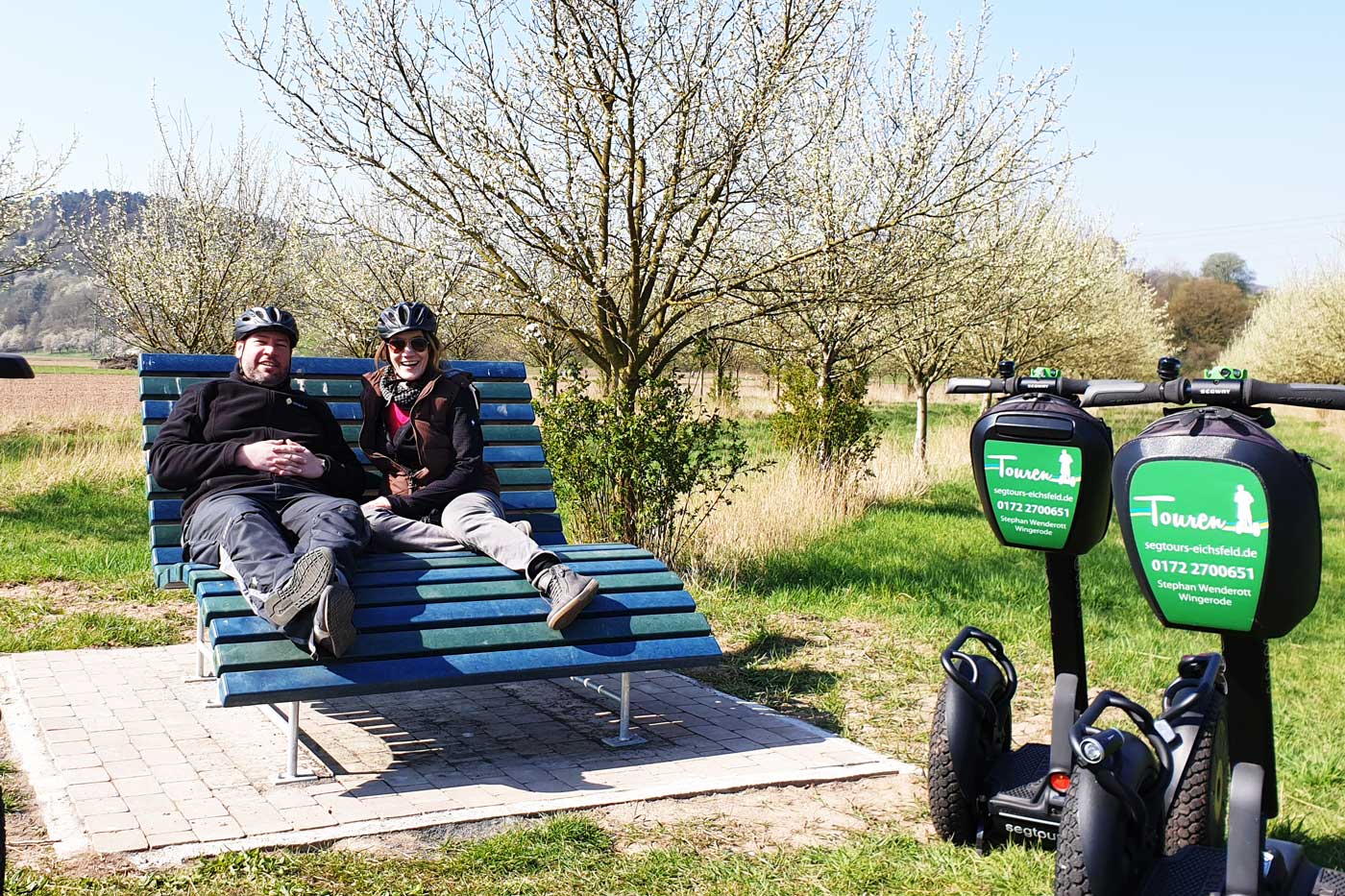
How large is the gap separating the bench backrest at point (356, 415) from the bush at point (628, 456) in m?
1.18

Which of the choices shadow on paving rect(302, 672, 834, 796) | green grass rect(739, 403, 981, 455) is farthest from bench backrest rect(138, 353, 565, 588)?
green grass rect(739, 403, 981, 455)

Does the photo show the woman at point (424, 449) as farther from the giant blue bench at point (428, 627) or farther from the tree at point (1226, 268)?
the tree at point (1226, 268)

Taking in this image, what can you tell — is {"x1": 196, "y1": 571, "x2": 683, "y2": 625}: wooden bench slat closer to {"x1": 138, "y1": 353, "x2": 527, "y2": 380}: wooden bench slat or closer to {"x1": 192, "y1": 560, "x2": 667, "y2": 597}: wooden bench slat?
{"x1": 192, "y1": 560, "x2": 667, "y2": 597}: wooden bench slat

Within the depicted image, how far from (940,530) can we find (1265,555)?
938 cm

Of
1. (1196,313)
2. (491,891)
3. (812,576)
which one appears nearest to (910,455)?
(812,576)

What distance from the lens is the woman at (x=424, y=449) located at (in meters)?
5.41

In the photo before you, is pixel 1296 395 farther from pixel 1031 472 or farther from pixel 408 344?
pixel 408 344

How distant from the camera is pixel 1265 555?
2.54 m

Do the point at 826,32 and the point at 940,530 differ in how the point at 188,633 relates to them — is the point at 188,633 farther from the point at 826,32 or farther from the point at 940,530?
the point at 940,530

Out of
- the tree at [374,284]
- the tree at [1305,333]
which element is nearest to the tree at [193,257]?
the tree at [374,284]

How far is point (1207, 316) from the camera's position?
264 feet

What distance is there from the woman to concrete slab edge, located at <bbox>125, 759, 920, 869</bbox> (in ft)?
4.17

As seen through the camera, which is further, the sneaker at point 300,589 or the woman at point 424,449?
the woman at point 424,449

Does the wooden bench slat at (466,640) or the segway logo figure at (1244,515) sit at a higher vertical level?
the segway logo figure at (1244,515)
